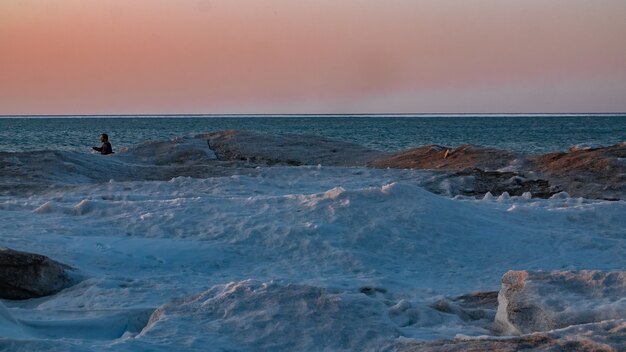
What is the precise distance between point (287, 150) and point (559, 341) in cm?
2081

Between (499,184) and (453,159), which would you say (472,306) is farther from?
(453,159)

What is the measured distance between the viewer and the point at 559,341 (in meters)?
5.00

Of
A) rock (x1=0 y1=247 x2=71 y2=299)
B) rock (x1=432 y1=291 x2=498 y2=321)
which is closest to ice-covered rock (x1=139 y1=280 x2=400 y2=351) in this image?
rock (x1=432 y1=291 x2=498 y2=321)

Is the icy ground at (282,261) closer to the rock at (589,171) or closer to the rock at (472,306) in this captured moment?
the rock at (472,306)

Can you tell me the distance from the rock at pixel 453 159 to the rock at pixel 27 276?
12.5 meters

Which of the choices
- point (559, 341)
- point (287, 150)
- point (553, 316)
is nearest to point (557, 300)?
point (553, 316)

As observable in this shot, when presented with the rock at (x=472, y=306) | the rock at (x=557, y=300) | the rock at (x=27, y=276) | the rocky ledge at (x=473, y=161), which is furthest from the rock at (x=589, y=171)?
the rock at (x=27, y=276)

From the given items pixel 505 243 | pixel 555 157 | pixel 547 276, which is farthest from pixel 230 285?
pixel 555 157

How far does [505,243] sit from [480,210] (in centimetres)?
134

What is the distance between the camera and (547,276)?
638 cm

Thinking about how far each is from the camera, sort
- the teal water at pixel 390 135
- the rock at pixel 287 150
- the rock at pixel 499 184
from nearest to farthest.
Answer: the rock at pixel 499 184 → the rock at pixel 287 150 → the teal water at pixel 390 135

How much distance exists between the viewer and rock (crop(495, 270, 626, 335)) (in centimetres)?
558

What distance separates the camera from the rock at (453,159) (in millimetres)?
20031

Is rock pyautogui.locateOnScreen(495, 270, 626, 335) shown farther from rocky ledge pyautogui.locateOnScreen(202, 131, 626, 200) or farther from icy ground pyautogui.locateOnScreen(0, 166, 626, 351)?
rocky ledge pyautogui.locateOnScreen(202, 131, 626, 200)
